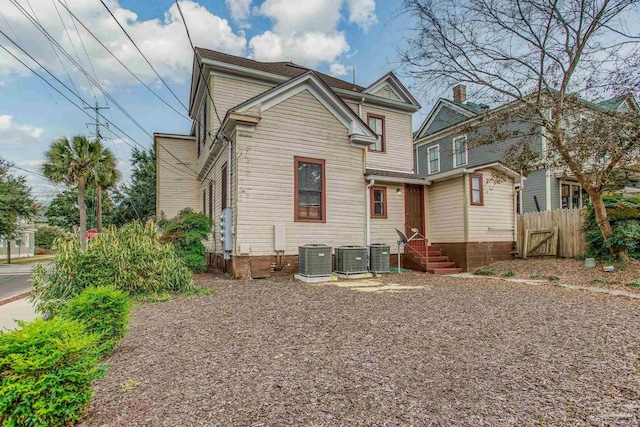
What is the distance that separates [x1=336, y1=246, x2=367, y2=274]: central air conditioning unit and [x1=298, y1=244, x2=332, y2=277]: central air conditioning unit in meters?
0.51

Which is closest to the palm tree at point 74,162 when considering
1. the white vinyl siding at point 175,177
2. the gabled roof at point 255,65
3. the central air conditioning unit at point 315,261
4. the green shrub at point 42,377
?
the white vinyl siding at point 175,177

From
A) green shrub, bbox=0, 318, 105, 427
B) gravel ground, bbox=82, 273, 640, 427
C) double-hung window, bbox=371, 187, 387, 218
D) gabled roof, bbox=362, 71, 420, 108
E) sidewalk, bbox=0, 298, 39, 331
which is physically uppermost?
gabled roof, bbox=362, 71, 420, 108

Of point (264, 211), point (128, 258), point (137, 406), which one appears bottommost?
point (137, 406)

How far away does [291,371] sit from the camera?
3219mm

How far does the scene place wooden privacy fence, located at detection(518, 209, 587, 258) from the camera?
1180cm

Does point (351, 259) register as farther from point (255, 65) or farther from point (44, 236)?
point (44, 236)

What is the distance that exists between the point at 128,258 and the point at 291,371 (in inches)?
207

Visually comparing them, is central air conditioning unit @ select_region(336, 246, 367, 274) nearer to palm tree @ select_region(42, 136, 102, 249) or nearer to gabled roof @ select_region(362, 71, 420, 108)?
gabled roof @ select_region(362, 71, 420, 108)

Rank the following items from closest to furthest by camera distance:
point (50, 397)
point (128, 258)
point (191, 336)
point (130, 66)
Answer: point (50, 397) → point (191, 336) → point (128, 258) → point (130, 66)

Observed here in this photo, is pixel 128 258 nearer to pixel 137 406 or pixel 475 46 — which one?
pixel 137 406

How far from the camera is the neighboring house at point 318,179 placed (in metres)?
10.1

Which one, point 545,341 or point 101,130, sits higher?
point 101,130

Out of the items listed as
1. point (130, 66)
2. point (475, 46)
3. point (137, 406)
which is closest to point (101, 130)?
point (130, 66)

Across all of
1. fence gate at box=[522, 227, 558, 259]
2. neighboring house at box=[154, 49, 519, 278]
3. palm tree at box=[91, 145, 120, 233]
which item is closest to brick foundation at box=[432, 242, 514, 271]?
neighboring house at box=[154, 49, 519, 278]
